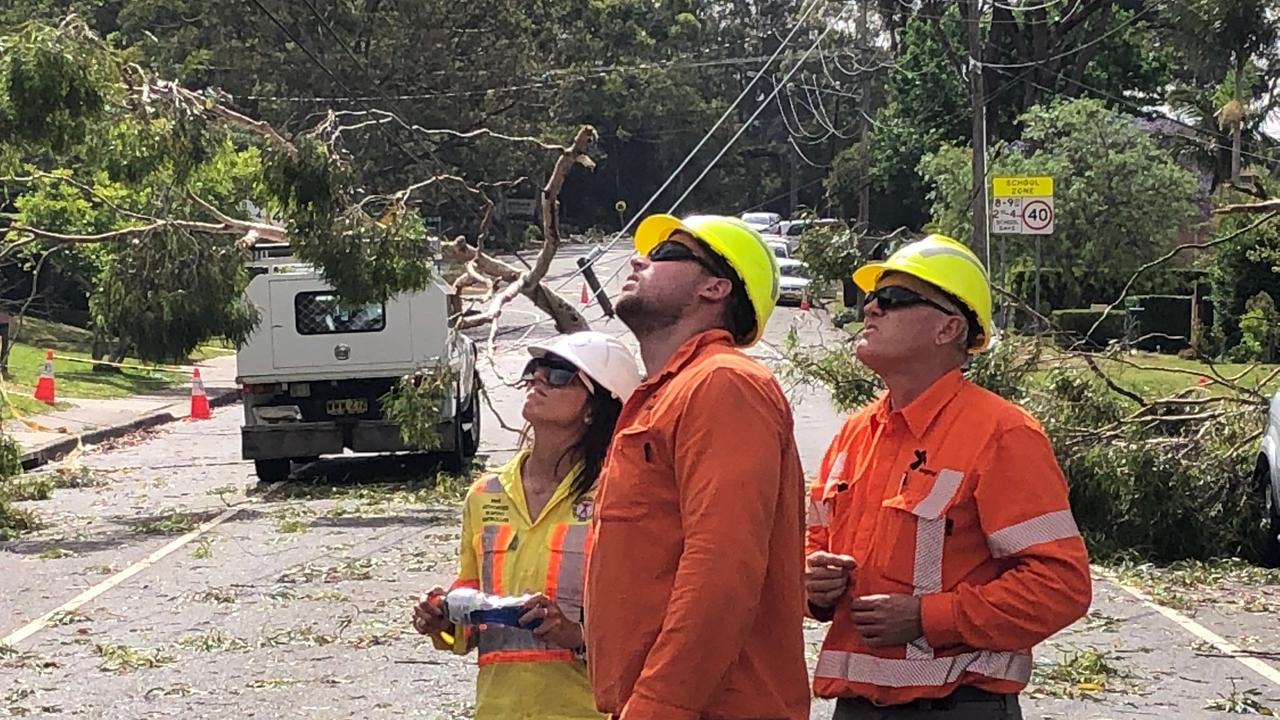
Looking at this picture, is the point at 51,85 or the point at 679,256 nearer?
the point at 679,256

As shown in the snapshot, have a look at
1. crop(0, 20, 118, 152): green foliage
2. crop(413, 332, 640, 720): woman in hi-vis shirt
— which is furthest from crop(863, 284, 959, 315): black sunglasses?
crop(0, 20, 118, 152): green foliage

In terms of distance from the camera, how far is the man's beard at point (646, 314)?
Result: 10.6 ft

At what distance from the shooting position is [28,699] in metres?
7.66

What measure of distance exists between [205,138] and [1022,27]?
32943 mm

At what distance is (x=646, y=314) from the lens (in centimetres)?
323

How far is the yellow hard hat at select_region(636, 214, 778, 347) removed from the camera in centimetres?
325

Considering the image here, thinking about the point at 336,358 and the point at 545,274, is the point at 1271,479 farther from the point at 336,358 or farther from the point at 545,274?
the point at 336,358

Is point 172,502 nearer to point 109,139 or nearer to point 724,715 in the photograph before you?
point 109,139

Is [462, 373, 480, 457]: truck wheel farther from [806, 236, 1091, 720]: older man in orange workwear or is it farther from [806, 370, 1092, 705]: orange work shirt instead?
[806, 370, 1092, 705]: orange work shirt

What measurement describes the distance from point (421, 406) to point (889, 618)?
12.8 meters

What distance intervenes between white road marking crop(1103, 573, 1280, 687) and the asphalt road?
0.02 metres

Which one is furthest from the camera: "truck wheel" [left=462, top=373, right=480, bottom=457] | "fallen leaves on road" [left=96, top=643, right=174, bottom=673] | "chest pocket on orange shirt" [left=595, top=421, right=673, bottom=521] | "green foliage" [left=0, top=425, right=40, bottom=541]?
"truck wheel" [left=462, top=373, right=480, bottom=457]

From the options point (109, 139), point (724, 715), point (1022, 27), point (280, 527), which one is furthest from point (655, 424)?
point (1022, 27)

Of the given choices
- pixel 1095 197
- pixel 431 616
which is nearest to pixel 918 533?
pixel 431 616
